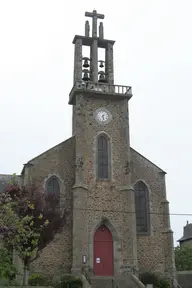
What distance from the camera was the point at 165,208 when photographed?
26719mm

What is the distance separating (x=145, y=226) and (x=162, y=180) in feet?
11.7

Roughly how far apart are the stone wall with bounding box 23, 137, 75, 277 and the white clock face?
2.42 meters

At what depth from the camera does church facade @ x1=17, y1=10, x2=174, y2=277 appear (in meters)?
24.0

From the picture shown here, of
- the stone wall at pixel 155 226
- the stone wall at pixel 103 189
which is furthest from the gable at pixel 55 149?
the stone wall at pixel 155 226

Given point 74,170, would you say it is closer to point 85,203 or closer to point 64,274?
point 85,203

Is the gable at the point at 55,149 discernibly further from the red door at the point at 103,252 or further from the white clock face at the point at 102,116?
the red door at the point at 103,252

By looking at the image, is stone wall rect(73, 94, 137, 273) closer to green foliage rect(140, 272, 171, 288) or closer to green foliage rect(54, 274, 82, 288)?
green foliage rect(140, 272, 171, 288)

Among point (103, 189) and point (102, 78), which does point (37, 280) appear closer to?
point (103, 189)

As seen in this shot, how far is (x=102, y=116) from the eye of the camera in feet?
88.5

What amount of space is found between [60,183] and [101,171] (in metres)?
2.80

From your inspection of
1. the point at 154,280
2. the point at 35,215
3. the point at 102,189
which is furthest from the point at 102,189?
the point at 35,215

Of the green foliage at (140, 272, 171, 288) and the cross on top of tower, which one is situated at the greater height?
the cross on top of tower

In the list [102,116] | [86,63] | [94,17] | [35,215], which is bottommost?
[35,215]

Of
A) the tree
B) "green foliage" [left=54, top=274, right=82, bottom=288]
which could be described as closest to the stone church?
"green foliage" [left=54, top=274, right=82, bottom=288]
